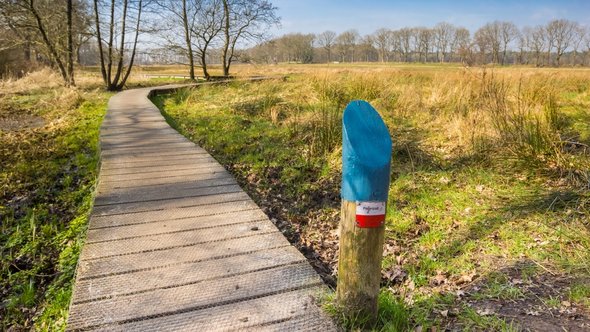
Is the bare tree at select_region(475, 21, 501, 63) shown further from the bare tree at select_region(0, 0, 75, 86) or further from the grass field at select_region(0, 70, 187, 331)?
the bare tree at select_region(0, 0, 75, 86)

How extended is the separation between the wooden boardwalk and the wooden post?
0.21 metres

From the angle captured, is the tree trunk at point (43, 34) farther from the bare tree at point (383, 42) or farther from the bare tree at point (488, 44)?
the bare tree at point (383, 42)

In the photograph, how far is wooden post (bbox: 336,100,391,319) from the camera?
152 cm

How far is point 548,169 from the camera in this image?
362cm

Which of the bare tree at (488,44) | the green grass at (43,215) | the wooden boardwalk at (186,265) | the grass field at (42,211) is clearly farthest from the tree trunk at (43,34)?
the bare tree at (488,44)

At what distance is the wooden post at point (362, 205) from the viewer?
1521mm

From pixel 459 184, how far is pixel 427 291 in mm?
1872

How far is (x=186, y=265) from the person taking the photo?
220 cm

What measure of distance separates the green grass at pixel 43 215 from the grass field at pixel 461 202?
1626 millimetres

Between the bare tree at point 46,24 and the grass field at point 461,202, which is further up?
the bare tree at point 46,24

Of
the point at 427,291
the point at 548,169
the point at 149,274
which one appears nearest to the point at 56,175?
the point at 149,274

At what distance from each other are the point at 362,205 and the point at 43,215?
3239mm

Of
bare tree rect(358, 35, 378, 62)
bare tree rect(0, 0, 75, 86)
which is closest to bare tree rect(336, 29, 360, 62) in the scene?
bare tree rect(358, 35, 378, 62)

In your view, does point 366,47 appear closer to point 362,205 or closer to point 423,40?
point 423,40
